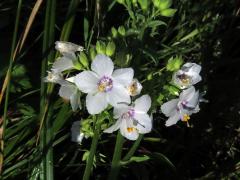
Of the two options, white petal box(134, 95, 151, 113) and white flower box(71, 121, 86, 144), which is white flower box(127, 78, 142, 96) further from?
white flower box(71, 121, 86, 144)

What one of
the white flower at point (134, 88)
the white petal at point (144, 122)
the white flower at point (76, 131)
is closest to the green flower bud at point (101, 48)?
the white flower at point (134, 88)

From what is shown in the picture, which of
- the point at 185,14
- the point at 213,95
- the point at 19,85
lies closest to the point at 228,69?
the point at 213,95

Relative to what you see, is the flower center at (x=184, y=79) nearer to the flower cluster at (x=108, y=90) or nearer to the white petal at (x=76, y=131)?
the flower cluster at (x=108, y=90)

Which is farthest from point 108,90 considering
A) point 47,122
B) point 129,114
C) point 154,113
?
point 154,113

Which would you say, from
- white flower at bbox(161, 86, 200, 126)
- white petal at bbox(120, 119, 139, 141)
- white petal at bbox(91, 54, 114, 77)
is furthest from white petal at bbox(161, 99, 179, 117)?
white petal at bbox(91, 54, 114, 77)

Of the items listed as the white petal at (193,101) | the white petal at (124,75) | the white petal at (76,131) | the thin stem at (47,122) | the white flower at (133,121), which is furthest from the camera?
the white petal at (76,131)

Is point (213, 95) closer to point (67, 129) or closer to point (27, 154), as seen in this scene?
point (67, 129)
